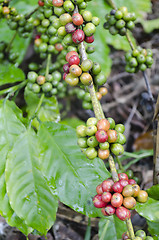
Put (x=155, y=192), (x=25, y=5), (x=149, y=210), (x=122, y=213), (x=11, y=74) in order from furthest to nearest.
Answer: (x=25, y=5) < (x=11, y=74) < (x=155, y=192) < (x=149, y=210) < (x=122, y=213)

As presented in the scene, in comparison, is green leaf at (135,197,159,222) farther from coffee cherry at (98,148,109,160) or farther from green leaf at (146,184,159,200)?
coffee cherry at (98,148,109,160)

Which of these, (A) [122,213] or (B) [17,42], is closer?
(A) [122,213]

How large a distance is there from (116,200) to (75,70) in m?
0.48

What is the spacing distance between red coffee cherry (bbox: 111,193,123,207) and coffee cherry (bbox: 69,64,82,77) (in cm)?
45

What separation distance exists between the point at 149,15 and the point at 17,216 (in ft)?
9.94

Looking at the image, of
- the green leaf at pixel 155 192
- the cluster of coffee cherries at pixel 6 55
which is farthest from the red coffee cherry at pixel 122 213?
the cluster of coffee cherries at pixel 6 55

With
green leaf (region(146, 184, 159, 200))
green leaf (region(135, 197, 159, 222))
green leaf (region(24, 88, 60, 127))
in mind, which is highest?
green leaf (region(24, 88, 60, 127))

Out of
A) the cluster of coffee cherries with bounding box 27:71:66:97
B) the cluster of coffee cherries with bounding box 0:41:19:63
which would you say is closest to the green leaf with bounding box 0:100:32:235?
the cluster of coffee cherries with bounding box 27:71:66:97

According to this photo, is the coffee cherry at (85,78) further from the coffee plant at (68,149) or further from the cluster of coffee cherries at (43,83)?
the cluster of coffee cherries at (43,83)

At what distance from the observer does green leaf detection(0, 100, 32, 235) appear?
121cm

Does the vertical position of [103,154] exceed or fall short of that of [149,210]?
it exceeds it

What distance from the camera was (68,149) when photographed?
1239mm

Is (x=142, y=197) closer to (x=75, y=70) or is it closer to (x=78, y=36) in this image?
(x=75, y=70)

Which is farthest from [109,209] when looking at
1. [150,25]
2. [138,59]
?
[150,25]
